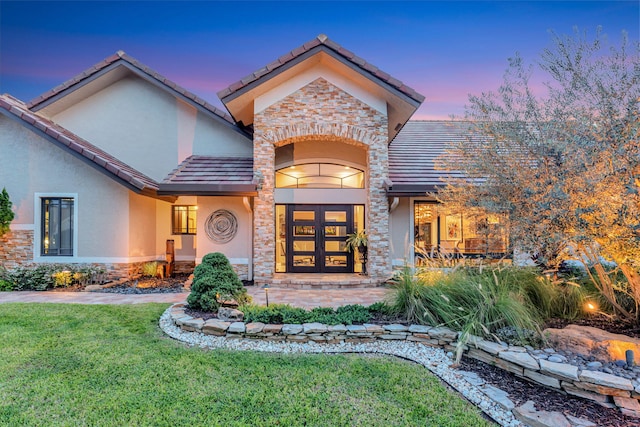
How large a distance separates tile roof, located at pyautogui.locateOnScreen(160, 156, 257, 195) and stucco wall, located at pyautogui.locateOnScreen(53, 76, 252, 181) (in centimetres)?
72

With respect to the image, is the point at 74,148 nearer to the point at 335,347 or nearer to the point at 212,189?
the point at 212,189

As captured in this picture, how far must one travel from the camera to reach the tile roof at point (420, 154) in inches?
393

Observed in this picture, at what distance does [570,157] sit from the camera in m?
5.00

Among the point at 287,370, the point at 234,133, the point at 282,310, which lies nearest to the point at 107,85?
the point at 234,133

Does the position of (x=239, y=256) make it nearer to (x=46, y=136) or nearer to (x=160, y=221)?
(x=160, y=221)

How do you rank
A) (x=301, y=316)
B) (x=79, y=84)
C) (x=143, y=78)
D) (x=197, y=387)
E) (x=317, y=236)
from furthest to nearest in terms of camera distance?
(x=143, y=78) → (x=317, y=236) → (x=79, y=84) → (x=301, y=316) → (x=197, y=387)

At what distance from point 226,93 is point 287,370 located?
7.80 meters

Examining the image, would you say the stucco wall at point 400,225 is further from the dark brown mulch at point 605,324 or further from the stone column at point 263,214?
the dark brown mulch at point 605,324

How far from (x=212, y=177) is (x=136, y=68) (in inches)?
197

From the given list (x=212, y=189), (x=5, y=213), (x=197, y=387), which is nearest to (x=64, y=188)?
(x=5, y=213)

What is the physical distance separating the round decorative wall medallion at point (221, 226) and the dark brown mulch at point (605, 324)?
8.75 metres

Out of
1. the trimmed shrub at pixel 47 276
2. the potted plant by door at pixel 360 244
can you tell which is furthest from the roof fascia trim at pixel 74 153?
the potted plant by door at pixel 360 244

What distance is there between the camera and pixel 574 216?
190 inches

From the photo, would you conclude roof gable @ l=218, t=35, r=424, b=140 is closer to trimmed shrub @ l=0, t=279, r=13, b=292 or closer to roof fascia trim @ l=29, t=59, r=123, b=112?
roof fascia trim @ l=29, t=59, r=123, b=112
